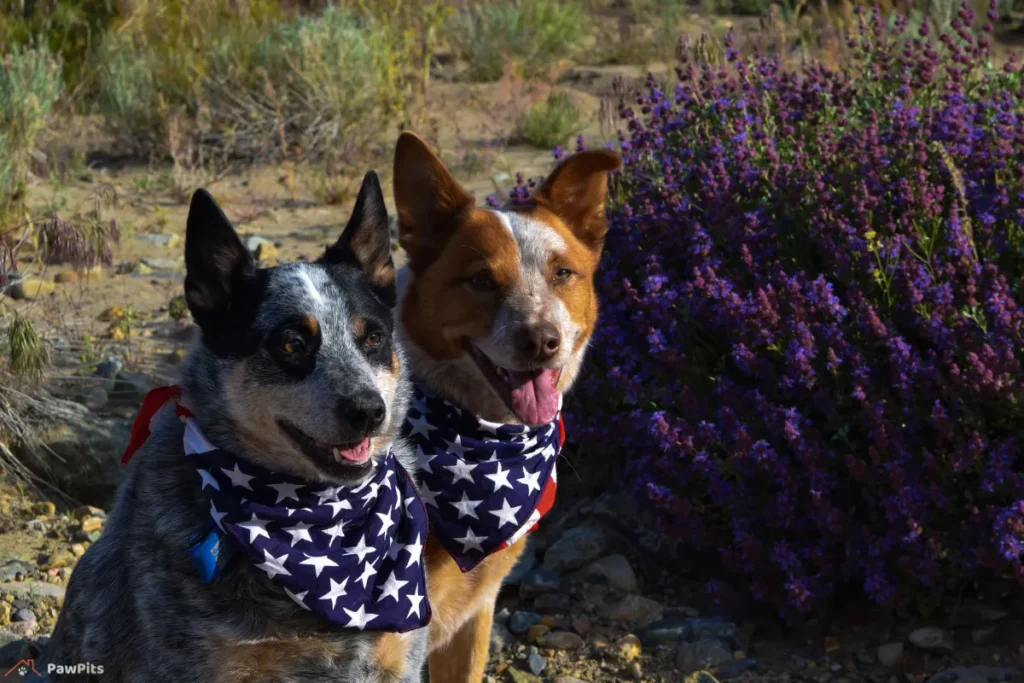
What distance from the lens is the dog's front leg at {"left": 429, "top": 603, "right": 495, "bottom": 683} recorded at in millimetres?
4145

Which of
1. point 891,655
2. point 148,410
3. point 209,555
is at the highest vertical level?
point 148,410

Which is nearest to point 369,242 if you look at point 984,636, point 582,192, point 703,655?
point 582,192

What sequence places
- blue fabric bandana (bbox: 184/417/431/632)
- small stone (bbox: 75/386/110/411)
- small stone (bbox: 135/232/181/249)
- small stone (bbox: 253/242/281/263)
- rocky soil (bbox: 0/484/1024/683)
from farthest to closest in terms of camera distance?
small stone (bbox: 135/232/181/249) → small stone (bbox: 253/242/281/263) → small stone (bbox: 75/386/110/411) → rocky soil (bbox: 0/484/1024/683) → blue fabric bandana (bbox: 184/417/431/632)

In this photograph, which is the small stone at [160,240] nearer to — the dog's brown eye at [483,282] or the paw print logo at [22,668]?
the paw print logo at [22,668]

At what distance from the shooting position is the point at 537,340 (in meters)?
3.79

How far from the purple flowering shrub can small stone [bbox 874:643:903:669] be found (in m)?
0.17

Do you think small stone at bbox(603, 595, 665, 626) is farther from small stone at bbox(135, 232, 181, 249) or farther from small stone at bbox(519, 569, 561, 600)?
small stone at bbox(135, 232, 181, 249)

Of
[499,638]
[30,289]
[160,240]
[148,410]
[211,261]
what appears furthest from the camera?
[160,240]

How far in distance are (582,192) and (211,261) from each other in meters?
1.59

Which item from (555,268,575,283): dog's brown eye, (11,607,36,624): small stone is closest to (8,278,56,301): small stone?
(11,607,36,624): small stone

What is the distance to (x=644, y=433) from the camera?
5.10m

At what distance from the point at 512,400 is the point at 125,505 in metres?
1.24

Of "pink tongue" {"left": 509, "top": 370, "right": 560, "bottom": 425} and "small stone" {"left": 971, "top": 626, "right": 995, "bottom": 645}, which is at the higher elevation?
"pink tongue" {"left": 509, "top": 370, "right": 560, "bottom": 425}

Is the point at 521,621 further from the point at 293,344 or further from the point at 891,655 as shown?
the point at 293,344
